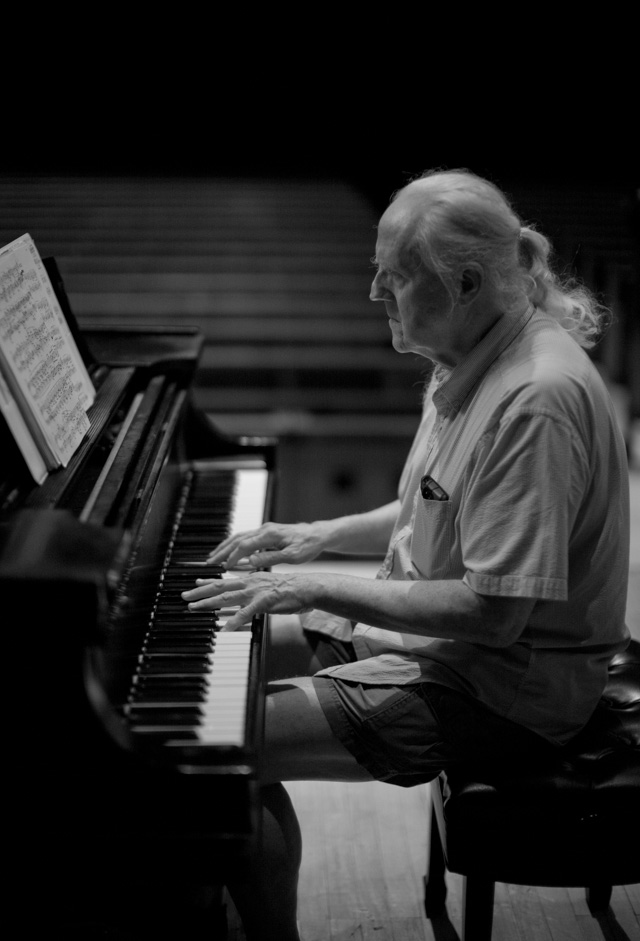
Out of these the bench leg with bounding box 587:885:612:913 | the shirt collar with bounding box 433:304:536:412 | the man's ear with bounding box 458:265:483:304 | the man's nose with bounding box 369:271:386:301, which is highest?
the man's ear with bounding box 458:265:483:304

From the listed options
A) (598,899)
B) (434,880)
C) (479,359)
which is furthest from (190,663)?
(598,899)

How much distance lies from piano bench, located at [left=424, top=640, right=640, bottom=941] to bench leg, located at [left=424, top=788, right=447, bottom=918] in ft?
1.10

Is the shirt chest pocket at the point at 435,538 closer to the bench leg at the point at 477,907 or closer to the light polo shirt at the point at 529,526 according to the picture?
the light polo shirt at the point at 529,526

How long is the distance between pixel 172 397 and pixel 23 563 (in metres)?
1.04

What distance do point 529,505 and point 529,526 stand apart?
3cm

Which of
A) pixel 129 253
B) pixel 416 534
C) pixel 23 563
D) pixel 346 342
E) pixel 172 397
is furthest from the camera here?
pixel 129 253

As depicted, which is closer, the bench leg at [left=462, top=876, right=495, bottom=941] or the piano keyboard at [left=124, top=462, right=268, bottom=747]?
the piano keyboard at [left=124, top=462, right=268, bottom=747]

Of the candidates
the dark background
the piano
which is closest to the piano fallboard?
the piano

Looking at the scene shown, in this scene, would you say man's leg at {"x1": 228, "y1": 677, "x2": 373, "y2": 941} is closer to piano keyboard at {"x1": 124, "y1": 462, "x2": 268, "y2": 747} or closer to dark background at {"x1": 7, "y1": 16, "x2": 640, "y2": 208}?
piano keyboard at {"x1": 124, "y1": 462, "x2": 268, "y2": 747}

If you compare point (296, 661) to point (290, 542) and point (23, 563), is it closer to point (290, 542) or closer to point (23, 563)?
point (290, 542)

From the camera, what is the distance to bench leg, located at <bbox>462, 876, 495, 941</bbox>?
1.53 metres

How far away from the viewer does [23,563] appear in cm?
115

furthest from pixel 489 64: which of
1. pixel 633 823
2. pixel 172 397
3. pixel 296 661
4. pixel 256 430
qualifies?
pixel 633 823

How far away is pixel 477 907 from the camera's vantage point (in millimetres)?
1548
